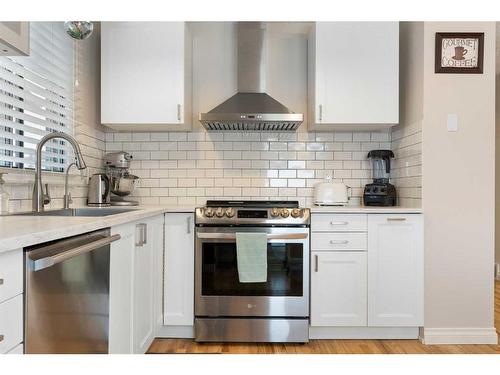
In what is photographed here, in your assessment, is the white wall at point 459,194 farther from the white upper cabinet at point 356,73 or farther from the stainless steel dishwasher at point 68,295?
the stainless steel dishwasher at point 68,295

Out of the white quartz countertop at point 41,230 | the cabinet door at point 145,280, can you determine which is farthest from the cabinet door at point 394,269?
the white quartz countertop at point 41,230

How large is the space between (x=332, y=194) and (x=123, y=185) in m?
1.54

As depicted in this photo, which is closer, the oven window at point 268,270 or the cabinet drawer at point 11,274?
the cabinet drawer at point 11,274

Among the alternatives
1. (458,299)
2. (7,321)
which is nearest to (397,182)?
(458,299)

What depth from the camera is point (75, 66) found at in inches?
105

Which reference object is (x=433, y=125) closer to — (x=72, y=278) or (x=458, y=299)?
(x=458, y=299)

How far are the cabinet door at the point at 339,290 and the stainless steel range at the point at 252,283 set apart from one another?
78 millimetres

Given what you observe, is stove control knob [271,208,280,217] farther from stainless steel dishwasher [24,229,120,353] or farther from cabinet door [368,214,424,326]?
stainless steel dishwasher [24,229,120,353]

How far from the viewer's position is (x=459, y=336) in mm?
2562

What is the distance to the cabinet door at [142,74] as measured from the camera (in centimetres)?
273

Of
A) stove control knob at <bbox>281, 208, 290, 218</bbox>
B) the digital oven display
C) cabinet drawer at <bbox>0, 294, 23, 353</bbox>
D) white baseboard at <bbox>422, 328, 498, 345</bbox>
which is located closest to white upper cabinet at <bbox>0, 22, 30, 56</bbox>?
cabinet drawer at <bbox>0, 294, 23, 353</bbox>

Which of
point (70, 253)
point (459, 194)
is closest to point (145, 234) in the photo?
point (70, 253)

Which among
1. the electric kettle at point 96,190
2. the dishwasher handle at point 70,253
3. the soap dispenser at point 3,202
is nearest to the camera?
the dishwasher handle at point 70,253

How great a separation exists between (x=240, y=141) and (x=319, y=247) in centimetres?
112
